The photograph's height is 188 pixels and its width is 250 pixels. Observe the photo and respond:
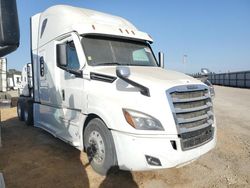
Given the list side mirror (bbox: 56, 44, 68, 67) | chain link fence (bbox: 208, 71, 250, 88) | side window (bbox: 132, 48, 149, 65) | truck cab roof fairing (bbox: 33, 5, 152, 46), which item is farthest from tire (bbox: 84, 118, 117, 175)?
chain link fence (bbox: 208, 71, 250, 88)

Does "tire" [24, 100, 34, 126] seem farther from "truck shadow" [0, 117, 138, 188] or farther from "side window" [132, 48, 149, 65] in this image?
"side window" [132, 48, 149, 65]

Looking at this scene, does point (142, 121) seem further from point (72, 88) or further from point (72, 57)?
point (72, 57)

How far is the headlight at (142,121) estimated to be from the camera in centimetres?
428

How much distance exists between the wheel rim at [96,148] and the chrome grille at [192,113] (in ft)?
4.75

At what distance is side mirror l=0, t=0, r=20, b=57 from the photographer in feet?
6.38

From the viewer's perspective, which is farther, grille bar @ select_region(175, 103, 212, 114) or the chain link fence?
the chain link fence

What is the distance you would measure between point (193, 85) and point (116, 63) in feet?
5.41

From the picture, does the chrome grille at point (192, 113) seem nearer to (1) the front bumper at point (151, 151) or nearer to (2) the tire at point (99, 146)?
(1) the front bumper at point (151, 151)

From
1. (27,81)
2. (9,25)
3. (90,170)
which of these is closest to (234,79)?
(27,81)

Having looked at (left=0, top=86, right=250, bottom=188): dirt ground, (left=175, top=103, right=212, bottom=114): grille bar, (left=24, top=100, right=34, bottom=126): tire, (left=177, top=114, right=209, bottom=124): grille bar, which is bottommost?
(left=0, top=86, right=250, bottom=188): dirt ground

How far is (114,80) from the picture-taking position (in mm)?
4766

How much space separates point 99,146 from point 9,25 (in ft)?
11.2

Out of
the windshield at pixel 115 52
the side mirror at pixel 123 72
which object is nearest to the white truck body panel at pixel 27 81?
the windshield at pixel 115 52

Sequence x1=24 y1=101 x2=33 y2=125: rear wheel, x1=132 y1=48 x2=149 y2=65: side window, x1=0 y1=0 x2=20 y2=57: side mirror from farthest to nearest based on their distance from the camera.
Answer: x1=24 y1=101 x2=33 y2=125: rear wheel → x1=132 y1=48 x2=149 y2=65: side window → x1=0 y1=0 x2=20 y2=57: side mirror
